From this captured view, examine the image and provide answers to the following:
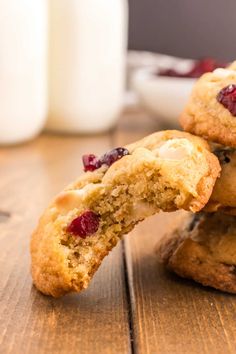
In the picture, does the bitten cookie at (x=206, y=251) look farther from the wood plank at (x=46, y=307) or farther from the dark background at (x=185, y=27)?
the dark background at (x=185, y=27)

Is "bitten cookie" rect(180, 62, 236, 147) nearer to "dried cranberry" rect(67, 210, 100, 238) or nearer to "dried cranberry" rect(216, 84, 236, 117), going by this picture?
"dried cranberry" rect(216, 84, 236, 117)

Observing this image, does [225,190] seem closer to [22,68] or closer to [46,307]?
[46,307]

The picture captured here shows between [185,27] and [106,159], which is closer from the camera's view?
[106,159]

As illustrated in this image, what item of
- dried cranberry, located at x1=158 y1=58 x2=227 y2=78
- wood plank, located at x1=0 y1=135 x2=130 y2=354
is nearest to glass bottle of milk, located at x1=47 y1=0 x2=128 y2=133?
dried cranberry, located at x1=158 y1=58 x2=227 y2=78

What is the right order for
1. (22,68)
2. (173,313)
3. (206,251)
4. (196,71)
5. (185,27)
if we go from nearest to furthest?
1. (173,313)
2. (206,251)
3. (22,68)
4. (196,71)
5. (185,27)

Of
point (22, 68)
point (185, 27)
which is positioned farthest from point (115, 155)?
point (185, 27)

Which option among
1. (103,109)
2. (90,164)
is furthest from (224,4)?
(90,164)
